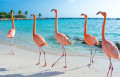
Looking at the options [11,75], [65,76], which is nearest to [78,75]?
[65,76]

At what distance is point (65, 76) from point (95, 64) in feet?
5.61

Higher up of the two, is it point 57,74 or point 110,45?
point 110,45

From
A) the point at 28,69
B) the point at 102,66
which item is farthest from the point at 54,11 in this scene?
the point at 102,66

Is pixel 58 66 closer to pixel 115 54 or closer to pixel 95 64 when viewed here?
pixel 95 64

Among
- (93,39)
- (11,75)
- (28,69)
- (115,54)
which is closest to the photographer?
(115,54)

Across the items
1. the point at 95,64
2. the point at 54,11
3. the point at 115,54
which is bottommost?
the point at 95,64

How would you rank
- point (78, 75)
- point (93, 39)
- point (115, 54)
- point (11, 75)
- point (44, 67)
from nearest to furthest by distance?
point (115, 54), point (11, 75), point (78, 75), point (44, 67), point (93, 39)

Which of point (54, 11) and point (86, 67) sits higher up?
point (54, 11)

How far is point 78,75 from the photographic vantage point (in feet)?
13.2

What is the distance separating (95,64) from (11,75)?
3.04 meters

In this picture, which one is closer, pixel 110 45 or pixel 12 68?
pixel 110 45

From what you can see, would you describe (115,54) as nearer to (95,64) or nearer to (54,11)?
(95,64)

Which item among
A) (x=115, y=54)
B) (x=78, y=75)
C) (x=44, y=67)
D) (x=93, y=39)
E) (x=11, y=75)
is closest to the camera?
(x=115, y=54)

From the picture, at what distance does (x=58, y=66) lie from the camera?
15.8 ft
